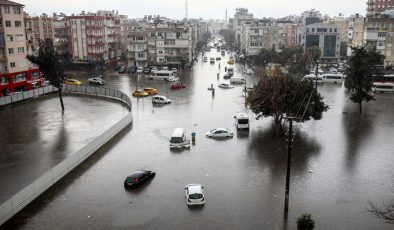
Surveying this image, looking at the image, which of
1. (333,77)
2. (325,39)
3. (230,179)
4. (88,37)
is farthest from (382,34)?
(230,179)

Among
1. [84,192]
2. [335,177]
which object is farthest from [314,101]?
[84,192]

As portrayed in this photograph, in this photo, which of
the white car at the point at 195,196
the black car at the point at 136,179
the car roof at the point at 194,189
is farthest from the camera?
the black car at the point at 136,179

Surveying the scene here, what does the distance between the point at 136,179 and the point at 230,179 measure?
6.21 metres

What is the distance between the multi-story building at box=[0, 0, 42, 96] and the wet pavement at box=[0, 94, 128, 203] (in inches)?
184

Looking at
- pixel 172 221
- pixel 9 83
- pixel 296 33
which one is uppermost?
pixel 296 33

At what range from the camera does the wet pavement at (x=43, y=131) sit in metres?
28.4

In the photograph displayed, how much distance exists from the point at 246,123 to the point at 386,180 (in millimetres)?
14646

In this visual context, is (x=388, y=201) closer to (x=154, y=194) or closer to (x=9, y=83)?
(x=154, y=194)

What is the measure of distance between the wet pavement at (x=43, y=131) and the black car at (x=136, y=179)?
6.70 metres

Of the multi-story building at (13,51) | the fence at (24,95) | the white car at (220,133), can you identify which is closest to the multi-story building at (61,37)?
the multi-story building at (13,51)

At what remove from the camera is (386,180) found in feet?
86.4

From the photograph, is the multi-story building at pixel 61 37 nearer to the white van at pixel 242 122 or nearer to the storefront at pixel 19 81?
the storefront at pixel 19 81

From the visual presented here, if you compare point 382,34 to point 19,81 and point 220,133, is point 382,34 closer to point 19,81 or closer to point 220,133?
point 220,133

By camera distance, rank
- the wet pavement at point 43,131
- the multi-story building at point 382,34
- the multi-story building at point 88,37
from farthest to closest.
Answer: the multi-story building at point 88,37 < the multi-story building at point 382,34 < the wet pavement at point 43,131
